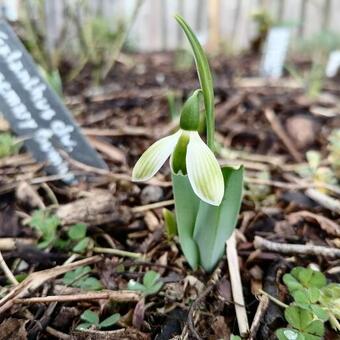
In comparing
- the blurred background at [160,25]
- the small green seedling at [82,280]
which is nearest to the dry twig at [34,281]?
the small green seedling at [82,280]

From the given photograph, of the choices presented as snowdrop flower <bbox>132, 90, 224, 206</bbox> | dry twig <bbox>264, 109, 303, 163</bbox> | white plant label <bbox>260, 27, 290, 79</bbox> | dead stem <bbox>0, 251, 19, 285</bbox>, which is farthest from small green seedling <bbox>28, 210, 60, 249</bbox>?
white plant label <bbox>260, 27, 290, 79</bbox>

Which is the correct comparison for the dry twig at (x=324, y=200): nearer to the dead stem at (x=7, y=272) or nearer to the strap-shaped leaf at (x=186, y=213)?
the strap-shaped leaf at (x=186, y=213)

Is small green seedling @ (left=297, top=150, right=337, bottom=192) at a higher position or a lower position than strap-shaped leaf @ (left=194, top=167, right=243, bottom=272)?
lower

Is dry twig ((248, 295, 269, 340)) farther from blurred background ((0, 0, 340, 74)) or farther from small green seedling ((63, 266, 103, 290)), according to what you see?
blurred background ((0, 0, 340, 74))

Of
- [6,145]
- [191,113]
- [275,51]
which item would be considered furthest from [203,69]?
[275,51]

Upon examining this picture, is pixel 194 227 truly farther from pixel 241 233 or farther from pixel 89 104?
pixel 89 104

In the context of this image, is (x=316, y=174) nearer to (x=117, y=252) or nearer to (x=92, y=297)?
(x=117, y=252)

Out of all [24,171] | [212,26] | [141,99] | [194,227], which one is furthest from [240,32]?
[194,227]
